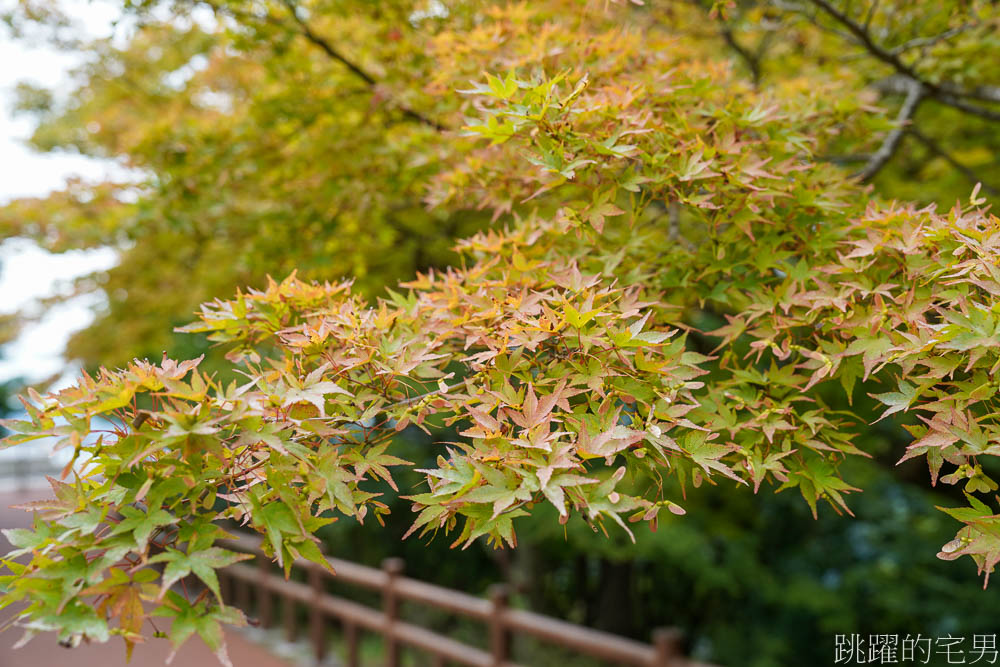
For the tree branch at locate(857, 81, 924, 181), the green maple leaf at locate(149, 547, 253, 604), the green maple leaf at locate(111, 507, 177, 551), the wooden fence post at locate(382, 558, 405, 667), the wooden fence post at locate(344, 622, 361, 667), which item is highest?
the tree branch at locate(857, 81, 924, 181)

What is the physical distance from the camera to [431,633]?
640cm

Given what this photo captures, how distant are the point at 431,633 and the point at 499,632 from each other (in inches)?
55.0

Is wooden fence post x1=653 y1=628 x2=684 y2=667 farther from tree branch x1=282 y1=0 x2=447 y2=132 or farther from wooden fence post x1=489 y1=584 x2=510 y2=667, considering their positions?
tree branch x1=282 y1=0 x2=447 y2=132

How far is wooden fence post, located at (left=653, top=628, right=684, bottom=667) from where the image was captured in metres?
4.25

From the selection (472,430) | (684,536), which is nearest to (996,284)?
(472,430)

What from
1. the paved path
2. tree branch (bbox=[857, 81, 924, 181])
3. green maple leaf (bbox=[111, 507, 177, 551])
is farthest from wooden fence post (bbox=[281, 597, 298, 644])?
tree branch (bbox=[857, 81, 924, 181])

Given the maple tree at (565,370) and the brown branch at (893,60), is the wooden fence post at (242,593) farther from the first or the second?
the brown branch at (893,60)

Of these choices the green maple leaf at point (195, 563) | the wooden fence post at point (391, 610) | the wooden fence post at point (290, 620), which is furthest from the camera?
the wooden fence post at point (290, 620)

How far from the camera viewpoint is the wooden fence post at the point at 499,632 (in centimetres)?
521

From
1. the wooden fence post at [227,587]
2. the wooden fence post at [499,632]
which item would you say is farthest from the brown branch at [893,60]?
the wooden fence post at [227,587]

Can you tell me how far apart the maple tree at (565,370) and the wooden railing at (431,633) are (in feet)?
8.84

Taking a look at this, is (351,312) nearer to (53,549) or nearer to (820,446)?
(53,549)

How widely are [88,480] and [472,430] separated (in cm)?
79

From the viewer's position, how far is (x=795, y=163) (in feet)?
7.34
